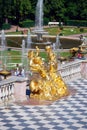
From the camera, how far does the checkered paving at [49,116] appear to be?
61.4ft

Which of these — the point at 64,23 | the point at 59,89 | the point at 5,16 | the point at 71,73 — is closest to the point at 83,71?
the point at 71,73

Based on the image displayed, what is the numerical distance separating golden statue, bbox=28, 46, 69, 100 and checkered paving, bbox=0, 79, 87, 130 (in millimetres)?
467

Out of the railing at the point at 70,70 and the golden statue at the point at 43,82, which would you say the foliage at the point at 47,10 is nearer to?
the railing at the point at 70,70

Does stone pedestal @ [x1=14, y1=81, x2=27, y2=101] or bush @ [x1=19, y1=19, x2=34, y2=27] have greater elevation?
stone pedestal @ [x1=14, y1=81, x2=27, y2=101]

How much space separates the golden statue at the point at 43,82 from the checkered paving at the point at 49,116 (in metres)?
0.47

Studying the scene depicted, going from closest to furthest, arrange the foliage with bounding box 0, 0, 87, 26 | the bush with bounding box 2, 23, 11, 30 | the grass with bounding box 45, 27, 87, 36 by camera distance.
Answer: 1. the grass with bounding box 45, 27, 87, 36
2. the bush with bounding box 2, 23, 11, 30
3. the foliage with bounding box 0, 0, 87, 26

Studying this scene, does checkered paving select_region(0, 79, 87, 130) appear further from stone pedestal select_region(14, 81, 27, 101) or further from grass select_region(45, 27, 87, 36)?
grass select_region(45, 27, 87, 36)

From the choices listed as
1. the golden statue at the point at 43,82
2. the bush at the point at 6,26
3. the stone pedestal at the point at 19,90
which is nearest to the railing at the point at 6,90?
the stone pedestal at the point at 19,90

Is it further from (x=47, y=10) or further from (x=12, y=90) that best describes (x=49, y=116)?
(x=47, y=10)

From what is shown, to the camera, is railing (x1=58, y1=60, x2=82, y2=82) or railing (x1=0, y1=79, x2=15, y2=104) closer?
railing (x1=0, y1=79, x2=15, y2=104)

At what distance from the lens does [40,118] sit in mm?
19781

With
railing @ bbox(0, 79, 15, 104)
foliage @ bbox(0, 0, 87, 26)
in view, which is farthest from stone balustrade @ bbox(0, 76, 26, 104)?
foliage @ bbox(0, 0, 87, 26)

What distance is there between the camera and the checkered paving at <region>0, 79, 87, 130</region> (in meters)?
18.7

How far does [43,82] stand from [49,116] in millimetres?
3088
